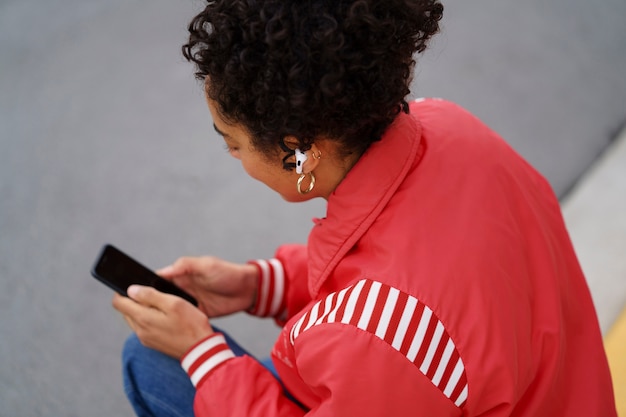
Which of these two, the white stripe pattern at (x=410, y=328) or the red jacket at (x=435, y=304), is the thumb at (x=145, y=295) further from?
the white stripe pattern at (x=410, y=328)

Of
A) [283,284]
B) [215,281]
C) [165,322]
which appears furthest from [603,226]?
[165,322]

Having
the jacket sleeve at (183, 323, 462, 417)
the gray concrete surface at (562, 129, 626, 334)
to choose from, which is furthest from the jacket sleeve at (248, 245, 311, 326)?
the gray concrete surface at (562, 129, 626, 334)

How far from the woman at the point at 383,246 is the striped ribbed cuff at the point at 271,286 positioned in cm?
17

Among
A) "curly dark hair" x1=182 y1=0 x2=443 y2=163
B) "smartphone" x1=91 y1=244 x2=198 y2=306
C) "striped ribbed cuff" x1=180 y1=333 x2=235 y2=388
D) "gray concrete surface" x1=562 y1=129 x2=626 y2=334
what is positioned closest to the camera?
"curly dark hair" x1=182 y1=0 x2=443 y2=163

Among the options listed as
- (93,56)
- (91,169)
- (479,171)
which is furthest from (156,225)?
(479,171)

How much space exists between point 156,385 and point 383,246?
0.42 metres

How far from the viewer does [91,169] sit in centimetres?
159

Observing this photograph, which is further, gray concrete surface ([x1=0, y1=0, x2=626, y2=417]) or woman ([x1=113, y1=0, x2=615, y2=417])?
gray concrete surface ([x1=0, y1=0, x2=626, y2=417])

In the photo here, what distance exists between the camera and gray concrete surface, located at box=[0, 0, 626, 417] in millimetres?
1313

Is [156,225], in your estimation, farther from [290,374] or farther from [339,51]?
[339,51]

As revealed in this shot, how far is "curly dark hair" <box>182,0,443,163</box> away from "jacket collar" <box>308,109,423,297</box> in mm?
39

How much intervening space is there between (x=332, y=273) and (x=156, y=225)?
2.87 ft

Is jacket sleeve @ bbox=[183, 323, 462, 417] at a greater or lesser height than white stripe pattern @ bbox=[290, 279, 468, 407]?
lesser

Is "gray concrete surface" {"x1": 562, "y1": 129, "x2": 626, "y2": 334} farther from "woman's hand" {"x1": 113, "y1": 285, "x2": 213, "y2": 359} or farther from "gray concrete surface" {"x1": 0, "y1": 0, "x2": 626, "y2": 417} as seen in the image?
"woman's hand" {"x1": 113, "y1": 285, "x2": 213, "y2": 359}
